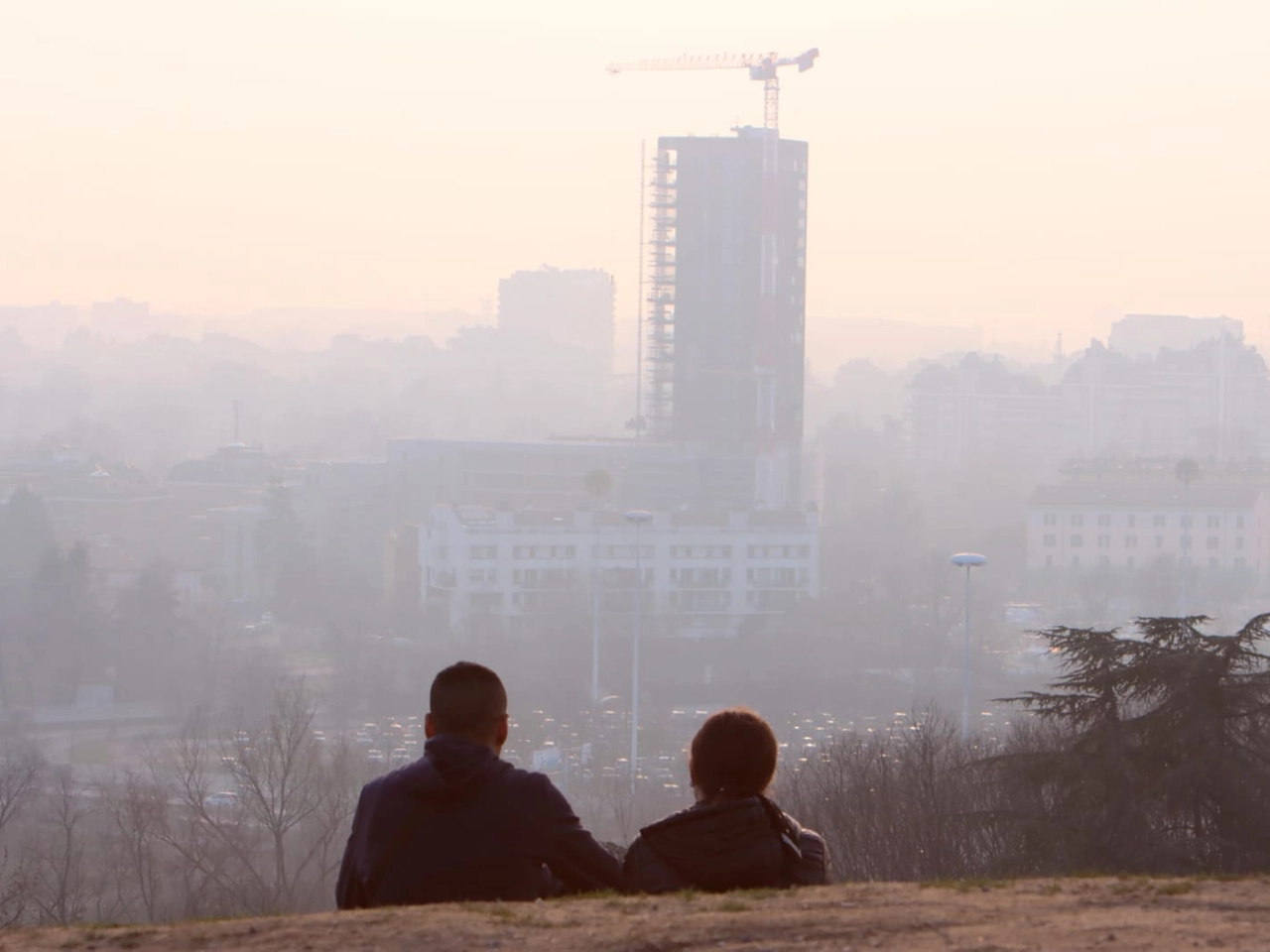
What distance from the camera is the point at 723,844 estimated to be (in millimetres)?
2779

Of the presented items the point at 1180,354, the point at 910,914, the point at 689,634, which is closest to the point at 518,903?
the point at 910,914

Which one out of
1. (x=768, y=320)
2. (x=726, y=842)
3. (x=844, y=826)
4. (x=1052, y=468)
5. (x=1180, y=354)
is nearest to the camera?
(x=726, y=842)

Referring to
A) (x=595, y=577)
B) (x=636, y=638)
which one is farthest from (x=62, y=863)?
(x=595, y=577)

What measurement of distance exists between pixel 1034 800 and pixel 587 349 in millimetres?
102624

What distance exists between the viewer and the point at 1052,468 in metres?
69.5

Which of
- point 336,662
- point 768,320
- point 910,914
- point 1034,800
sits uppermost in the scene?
point 768,320

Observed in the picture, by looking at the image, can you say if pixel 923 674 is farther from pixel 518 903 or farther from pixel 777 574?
pixel 518 903

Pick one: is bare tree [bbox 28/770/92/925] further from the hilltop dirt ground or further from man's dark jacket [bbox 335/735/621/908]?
man's dark jacket [bbox 335/735/621/908]

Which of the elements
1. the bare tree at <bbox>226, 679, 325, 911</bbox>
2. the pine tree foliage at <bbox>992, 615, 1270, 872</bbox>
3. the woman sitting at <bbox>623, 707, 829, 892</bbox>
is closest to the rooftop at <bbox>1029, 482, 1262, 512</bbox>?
the bare tree at <bbox>226, 679, 325, 911</bbox>

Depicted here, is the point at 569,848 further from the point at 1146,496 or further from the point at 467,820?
the point at 1146,496

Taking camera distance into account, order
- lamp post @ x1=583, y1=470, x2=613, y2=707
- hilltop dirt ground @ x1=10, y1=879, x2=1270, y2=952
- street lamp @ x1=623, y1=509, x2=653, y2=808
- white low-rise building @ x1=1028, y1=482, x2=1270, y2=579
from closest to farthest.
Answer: hilltop dirt ground @ x1=10, y1=879, x2=1270, y2=952
street lamp @ x1=623, y1=509, x2=653, y2=808
lamp post @ x1=583, y1=470, x2=613, y2=707
white low-rise building @ x1=1028, y1=482, x2=1270, y2=579

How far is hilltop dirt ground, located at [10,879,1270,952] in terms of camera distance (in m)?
2.87

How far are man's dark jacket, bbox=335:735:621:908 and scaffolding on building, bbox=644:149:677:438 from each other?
5155 cm

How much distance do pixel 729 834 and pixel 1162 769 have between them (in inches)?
171
